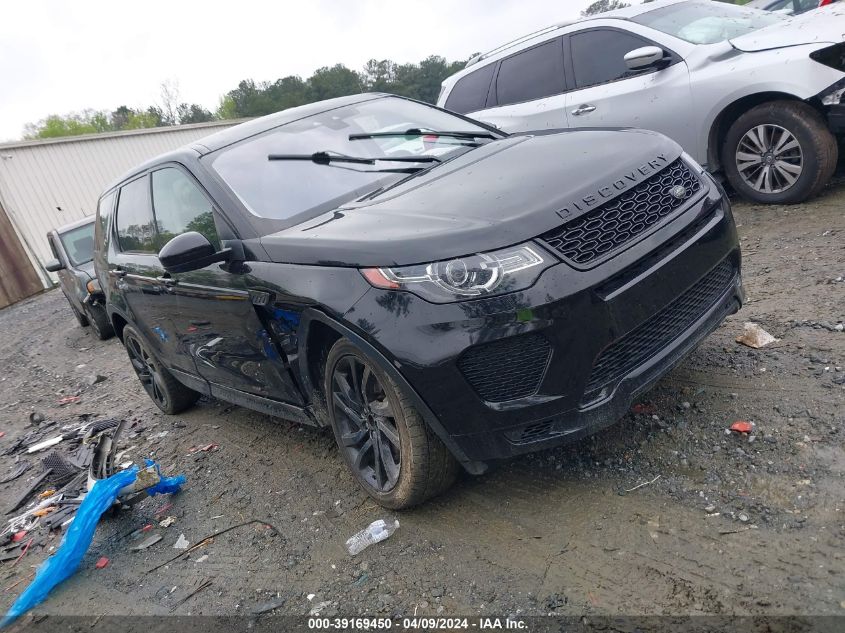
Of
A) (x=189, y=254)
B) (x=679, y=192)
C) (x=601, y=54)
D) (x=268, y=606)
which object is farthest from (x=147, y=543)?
(x=601, y=54)

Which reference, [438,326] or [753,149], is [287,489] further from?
[753,149]

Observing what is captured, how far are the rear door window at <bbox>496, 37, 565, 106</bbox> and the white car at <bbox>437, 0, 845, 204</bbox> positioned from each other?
11 millimetres

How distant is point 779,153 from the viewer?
205 inches

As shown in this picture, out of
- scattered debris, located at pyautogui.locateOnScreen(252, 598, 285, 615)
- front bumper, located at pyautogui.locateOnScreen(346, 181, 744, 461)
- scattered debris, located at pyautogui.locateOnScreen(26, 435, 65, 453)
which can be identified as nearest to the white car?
front bumper, located at pyautogui.locateOnScreen(346, 181, 744, 461)

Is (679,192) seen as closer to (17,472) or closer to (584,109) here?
(584,109)

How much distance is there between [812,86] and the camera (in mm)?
4789

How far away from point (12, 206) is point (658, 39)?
60.6ft

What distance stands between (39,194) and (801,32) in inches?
→ 776

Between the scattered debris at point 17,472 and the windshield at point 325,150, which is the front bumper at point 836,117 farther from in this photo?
the scattered debris at point 17,472

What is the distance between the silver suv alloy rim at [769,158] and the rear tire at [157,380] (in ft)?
16.1

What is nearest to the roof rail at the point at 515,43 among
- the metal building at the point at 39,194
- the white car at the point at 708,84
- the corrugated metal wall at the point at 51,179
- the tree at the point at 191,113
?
the white car at the point at 708,84

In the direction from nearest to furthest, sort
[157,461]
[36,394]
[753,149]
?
[157,461] < [753,149] < [36,394]

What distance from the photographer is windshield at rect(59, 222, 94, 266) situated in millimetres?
9455

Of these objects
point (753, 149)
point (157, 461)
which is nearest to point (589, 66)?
point (753, 149)
